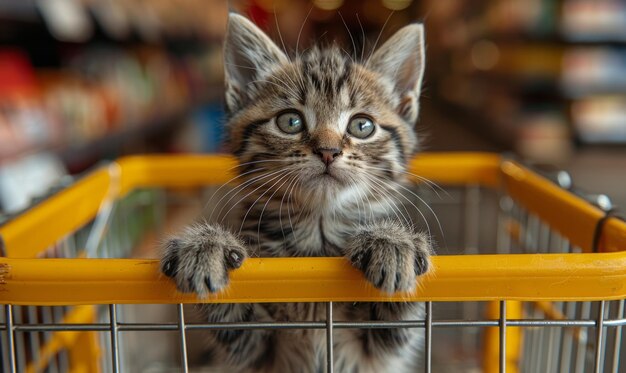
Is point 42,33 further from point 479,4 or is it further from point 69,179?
point 479,4

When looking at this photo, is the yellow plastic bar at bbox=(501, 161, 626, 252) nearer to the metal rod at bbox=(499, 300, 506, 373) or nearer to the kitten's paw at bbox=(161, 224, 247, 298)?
the metal rod at bbox=(499, 300, 506, 373)

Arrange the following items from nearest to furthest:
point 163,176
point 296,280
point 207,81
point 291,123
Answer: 1. point 296,280
2. point 291,123
3. point 163,176
4. point 207,81

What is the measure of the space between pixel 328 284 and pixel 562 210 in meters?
0.59

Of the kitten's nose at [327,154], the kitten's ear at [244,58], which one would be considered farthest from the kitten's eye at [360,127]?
the kitten's ear at [244,58]

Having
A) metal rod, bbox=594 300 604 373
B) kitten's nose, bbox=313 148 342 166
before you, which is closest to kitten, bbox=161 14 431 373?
kitten's nose, bbox=313 148 342 166

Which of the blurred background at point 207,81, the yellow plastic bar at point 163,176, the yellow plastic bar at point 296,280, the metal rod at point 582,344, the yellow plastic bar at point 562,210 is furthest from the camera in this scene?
the blurred background at point 207,81

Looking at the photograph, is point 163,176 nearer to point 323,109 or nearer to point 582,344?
point 323,109

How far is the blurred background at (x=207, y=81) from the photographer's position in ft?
6.57

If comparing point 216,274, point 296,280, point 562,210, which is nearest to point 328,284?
point 296,280

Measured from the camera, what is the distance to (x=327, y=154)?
42.6 inches

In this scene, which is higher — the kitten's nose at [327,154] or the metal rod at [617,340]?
the kitten's nose at [327,154]

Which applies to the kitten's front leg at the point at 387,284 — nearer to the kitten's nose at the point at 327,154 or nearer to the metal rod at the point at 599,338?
the kitten's nose at the point at 327,154

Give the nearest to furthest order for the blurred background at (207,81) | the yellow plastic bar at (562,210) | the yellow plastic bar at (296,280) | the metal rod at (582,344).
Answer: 1. the yellow plastic bar at (296,280)
2. the yellow plastic bar at (562,210)
3. the metal rod at (582,344)
4. the blurred background at (207,81)

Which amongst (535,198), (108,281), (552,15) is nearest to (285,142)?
(108,281)
